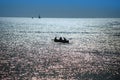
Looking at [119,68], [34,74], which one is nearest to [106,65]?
[119,68]

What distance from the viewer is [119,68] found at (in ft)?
148

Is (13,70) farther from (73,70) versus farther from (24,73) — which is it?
(73,70)

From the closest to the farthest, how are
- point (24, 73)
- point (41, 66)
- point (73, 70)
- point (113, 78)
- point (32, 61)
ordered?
point (113, 78) < point (24, 73) < point (73, 70) < point (41, 66) < point (32, 61)

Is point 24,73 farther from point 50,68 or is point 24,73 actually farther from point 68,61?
point 68,61

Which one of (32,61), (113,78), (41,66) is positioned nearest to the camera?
(113,78)

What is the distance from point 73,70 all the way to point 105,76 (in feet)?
21.8

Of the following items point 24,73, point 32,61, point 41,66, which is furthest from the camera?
point 32,61

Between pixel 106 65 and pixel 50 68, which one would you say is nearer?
pixel 50 68

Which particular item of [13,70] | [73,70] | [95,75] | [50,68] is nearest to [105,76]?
[95,75]

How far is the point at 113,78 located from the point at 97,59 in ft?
54.8

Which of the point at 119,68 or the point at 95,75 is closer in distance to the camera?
the point at 95,75

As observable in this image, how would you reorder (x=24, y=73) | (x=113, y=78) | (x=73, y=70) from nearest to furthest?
(x=113, y=78) < (x=24, y=73) < (x=73, y=70)

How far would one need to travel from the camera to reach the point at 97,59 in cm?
5438

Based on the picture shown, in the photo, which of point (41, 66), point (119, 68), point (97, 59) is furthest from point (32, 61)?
point (119, 68)
